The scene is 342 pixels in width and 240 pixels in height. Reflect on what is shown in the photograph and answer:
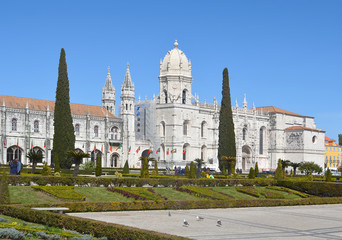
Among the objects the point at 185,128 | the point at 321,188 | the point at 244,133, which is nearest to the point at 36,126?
the point at 185,128

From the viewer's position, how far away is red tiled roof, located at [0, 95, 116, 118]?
67.2 metres

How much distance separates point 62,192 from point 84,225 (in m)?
10.1

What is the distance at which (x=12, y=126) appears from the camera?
64.9m

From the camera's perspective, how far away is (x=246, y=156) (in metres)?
90.8

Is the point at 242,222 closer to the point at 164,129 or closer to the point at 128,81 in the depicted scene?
the point at 128,81

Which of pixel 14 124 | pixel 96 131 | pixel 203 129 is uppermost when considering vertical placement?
pixel 203 129

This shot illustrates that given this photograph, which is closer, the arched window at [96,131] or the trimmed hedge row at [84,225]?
the trimmed hedge row at [84,225]

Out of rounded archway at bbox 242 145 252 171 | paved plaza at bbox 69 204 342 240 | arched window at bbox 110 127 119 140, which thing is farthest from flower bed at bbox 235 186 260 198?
rounded archway at bbox 242 145 252 171

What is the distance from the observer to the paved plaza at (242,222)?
15641 mm

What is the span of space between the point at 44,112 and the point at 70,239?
5660 centimetres

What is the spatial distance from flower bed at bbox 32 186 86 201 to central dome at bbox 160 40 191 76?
56.0m

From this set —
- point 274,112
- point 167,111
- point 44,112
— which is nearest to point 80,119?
point 44,112

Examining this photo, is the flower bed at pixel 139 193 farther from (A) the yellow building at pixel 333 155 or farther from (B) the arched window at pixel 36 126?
(A) the yellow building at pixel 333 155

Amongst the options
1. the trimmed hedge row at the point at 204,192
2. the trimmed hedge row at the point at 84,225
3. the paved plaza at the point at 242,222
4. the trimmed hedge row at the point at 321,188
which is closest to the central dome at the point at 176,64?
the trimmed hedge row at the point at 321,188
